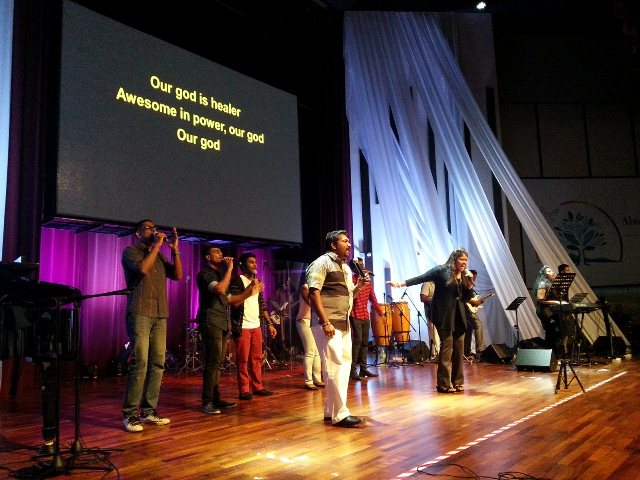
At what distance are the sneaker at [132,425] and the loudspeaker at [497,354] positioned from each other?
5.92m

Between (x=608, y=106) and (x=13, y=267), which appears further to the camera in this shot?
(x=608, y=106)

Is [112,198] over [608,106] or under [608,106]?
under

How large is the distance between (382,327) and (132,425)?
5429 mm

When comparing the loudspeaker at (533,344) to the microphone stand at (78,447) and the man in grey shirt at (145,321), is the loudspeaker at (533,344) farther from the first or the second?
the microphone stand at (78,447)

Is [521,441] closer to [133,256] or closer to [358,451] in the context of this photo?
[358,451]

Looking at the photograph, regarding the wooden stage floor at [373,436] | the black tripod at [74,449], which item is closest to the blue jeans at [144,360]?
the wooden stage floor at [373,436]

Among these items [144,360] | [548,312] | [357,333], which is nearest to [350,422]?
[144,360]

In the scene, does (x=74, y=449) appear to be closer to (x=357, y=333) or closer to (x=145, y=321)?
(x=145, y=321)

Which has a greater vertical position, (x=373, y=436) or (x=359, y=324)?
(x=359, y=324)

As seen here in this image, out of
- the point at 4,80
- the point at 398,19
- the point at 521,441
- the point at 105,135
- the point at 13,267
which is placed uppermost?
the point at 398,19

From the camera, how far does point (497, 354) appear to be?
8.16 meters

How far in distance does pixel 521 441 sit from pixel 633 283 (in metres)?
10.7

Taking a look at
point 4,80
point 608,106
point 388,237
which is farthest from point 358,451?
point 608,106

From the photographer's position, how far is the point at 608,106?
42.0 feet
